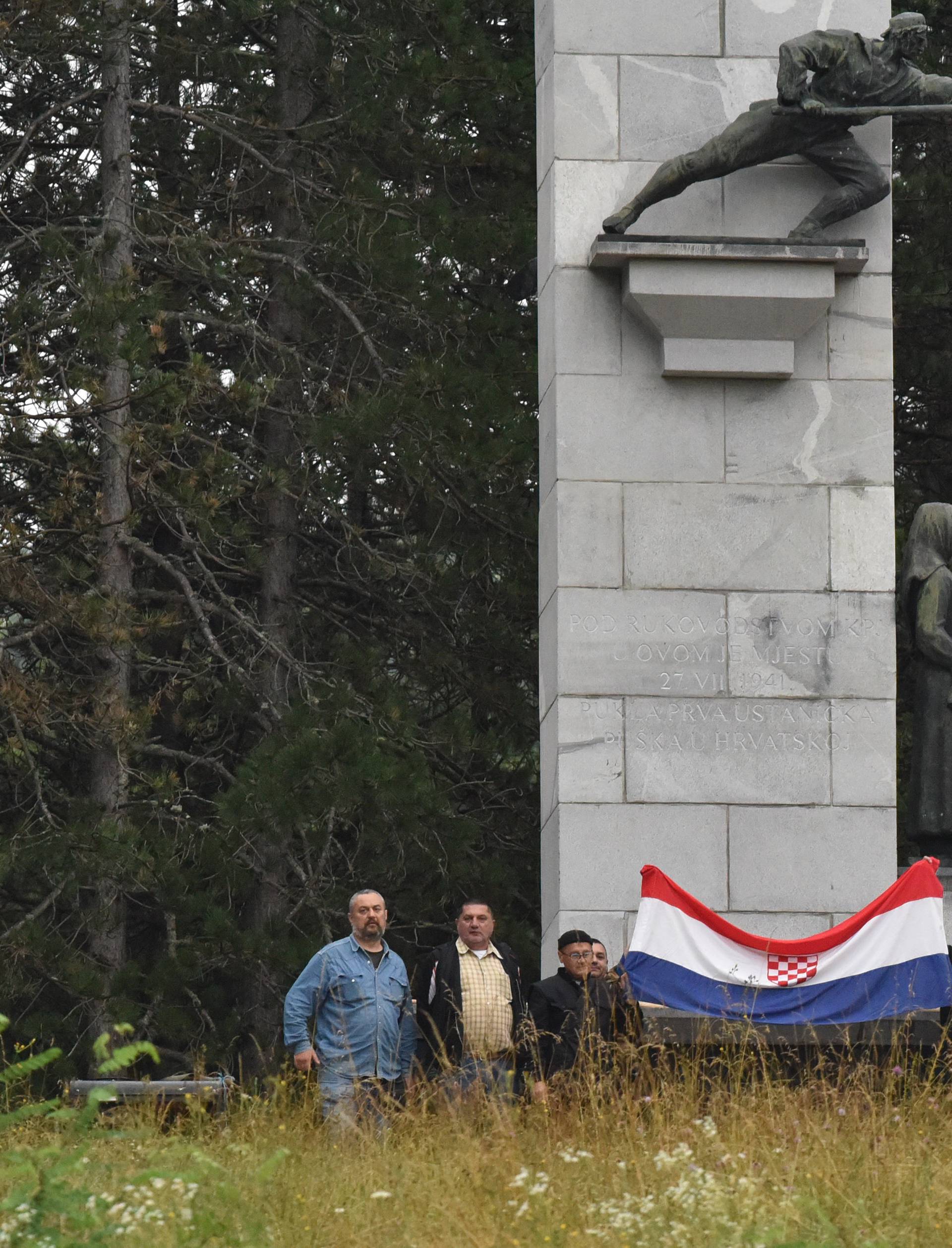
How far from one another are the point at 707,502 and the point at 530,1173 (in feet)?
19.1

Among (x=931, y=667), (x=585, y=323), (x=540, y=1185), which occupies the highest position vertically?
(x=585, y=323)

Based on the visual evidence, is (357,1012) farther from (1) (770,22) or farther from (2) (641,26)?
(1) (770,22)

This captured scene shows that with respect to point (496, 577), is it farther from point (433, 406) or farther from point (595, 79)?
point (595, 79)

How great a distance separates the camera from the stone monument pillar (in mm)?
12258

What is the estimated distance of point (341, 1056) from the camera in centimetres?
975

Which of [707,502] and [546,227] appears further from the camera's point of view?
[546,227]

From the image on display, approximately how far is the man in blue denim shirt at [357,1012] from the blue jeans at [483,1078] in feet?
1.15

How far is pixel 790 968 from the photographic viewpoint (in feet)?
35.2

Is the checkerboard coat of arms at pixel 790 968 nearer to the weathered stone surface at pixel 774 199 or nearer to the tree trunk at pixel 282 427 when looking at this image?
the weathered stone surface at pixel 774 199

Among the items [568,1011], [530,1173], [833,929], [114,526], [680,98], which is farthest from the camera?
[114,526]

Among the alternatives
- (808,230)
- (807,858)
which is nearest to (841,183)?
(808,230)

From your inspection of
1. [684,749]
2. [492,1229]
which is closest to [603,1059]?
[492,1229]

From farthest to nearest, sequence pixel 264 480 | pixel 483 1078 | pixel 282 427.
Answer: pixel 282 427 → pixel 264 480 → pixel 483 1078

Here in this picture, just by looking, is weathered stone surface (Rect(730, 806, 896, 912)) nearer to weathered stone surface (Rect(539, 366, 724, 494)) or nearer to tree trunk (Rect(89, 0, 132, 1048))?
weathered stone surface (Rect(539, 366, 724, 494))
